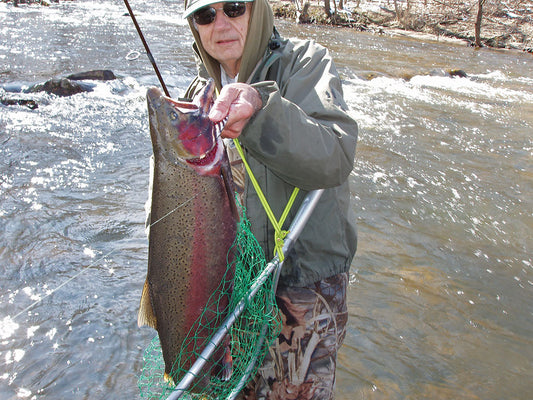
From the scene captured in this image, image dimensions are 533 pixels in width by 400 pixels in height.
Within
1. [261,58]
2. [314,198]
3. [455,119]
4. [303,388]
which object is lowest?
[455,119]

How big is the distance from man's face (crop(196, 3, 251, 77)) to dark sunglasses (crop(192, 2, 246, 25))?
0.01m

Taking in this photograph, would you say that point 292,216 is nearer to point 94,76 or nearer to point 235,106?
point 235,106

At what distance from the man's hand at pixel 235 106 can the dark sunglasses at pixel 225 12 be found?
0.63 metres

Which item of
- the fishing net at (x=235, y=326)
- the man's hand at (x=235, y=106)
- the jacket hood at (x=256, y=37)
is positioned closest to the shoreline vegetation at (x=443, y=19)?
the jacket hood at (x=256, y=37)

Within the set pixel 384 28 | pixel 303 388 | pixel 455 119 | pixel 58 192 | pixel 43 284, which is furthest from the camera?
pixel 384 28

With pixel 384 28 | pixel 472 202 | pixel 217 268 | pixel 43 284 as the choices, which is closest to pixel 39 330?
pixel 43 284

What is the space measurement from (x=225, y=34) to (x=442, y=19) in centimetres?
2815

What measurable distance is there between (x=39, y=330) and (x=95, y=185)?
8.51 feet

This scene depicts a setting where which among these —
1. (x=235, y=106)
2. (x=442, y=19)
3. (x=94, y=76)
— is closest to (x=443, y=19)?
(x=442, y=19)

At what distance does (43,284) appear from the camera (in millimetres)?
4039

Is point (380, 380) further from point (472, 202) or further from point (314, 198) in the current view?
point (472, 202)

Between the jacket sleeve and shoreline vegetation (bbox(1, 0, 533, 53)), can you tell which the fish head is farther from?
shoreline vegetation (bbox(1, 0, 533, 53))

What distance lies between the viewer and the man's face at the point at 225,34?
2.15m

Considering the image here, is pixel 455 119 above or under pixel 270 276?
under
